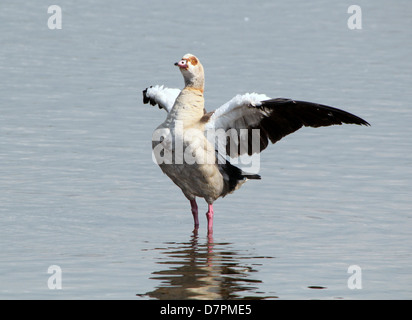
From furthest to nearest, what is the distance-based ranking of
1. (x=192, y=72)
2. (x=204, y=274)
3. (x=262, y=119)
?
(x=192, y=72) → (x=262, y=119) → (x=204, y=274)

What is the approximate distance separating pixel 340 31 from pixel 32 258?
65.1 feet

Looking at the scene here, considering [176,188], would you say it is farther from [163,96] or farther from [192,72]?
[192,72]

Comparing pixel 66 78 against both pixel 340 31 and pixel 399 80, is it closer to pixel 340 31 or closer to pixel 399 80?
pixel 399 80

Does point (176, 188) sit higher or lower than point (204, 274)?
higher

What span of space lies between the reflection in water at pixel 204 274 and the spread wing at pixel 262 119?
1.36 meters

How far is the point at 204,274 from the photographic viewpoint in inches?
379

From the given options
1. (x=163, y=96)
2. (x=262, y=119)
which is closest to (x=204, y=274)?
(x=262, y=119)

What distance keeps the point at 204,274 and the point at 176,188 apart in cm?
392

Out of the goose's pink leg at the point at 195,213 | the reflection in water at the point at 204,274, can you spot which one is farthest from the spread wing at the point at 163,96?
the reflection in water at the point at 204,274

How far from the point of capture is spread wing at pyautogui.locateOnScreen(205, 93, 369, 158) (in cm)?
1071

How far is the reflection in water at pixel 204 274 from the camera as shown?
895cm

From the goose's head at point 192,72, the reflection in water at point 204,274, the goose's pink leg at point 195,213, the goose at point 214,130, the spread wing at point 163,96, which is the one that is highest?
the goose's head at point 192,72

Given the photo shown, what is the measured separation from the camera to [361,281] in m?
9.34

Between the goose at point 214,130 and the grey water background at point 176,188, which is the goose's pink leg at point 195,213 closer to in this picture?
the goose at point 214,130
